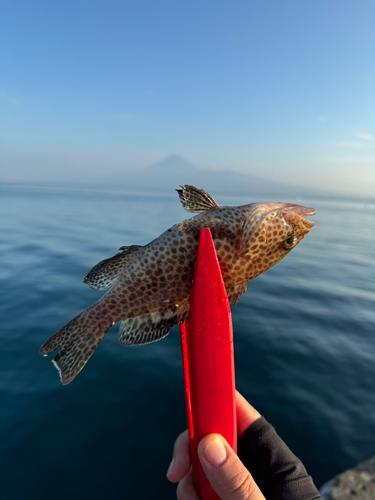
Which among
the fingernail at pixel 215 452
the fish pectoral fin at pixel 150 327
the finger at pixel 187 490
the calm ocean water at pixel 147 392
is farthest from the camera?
the calm ocean water at pixel 147 392

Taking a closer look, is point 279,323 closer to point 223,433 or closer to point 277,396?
point 277,396

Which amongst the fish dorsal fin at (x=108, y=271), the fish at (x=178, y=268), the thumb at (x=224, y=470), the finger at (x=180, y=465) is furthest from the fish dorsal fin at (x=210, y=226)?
the finger at (x=180, y=465)

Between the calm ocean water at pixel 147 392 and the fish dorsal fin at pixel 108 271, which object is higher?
the fish dorsal fin at pixel 108 271

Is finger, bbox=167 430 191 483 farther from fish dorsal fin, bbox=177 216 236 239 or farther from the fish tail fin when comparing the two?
fish dorsal fin, bbox=177 216 236 239

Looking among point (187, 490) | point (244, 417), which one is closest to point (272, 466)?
point (244, 417)

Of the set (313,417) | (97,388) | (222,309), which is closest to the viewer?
(222,309)

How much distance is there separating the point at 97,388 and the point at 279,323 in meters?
6.51

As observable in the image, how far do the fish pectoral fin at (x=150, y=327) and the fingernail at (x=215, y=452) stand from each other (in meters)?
1.14

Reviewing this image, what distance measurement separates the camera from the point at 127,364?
8.05 metres

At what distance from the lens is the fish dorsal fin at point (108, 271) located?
336 centimetres

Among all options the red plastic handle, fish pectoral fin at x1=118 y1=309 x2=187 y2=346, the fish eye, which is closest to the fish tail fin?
fish pectoral fin at x1=118 y1=309 x2=187 y2=346

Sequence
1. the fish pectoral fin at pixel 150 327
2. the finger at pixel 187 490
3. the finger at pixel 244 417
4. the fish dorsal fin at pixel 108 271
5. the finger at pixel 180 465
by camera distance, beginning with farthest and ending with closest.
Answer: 1. the finger at pixel 244 417
2. the finger at pixel 180 465
3. the finger at pixel 187 490
4. the fish dorsal fin at pixel 108 271
5. the fish pectoral fin at pixel 150 327

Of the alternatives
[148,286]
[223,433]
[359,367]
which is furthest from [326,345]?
[148,286]

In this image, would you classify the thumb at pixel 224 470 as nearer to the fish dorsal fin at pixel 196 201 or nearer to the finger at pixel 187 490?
the finger at pixel 187 490
